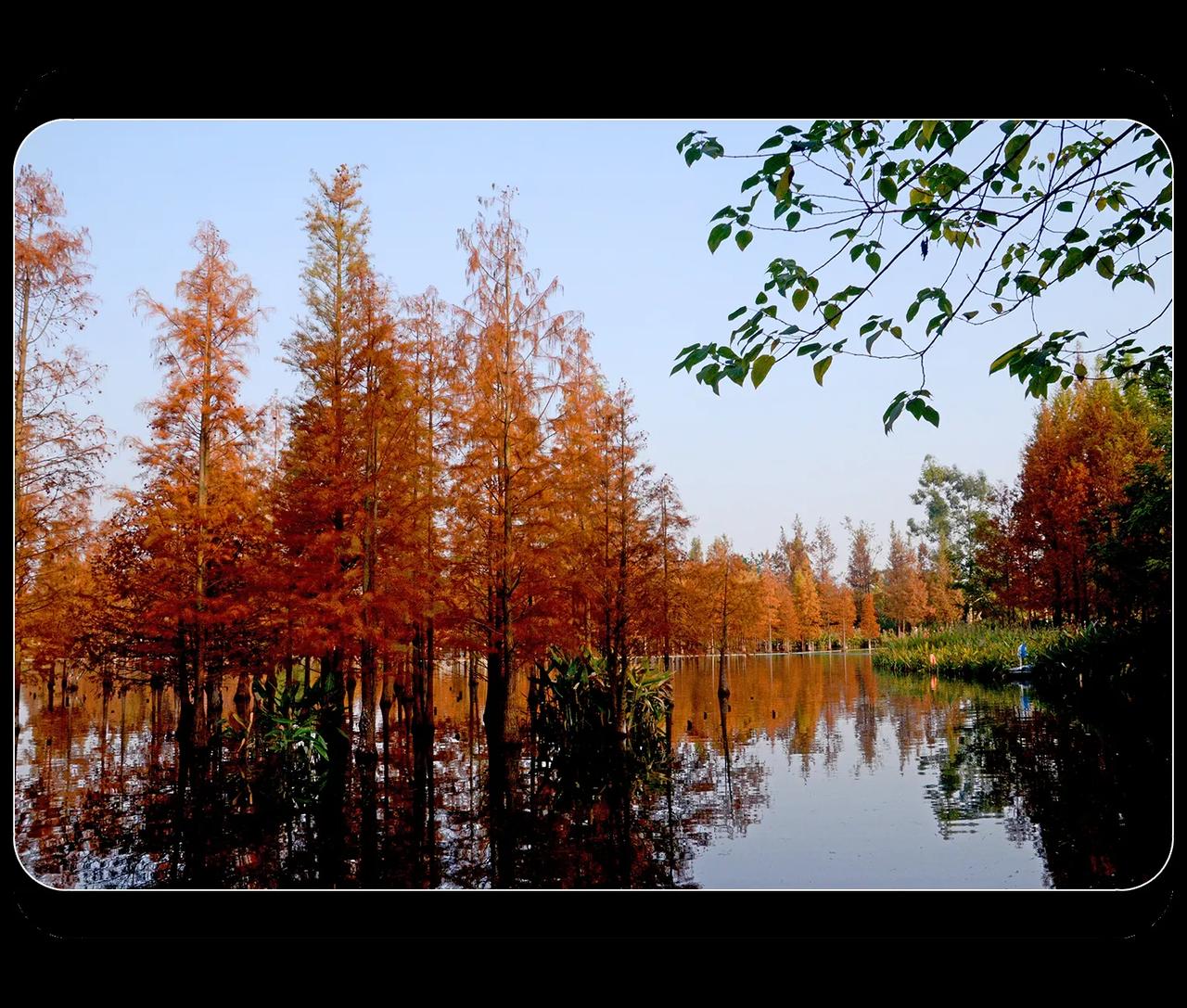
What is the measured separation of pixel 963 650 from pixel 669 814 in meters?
8.99

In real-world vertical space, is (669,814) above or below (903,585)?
below

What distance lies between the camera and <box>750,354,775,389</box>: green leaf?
5.64 ft

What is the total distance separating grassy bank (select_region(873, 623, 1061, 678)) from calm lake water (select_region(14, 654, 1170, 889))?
2790 millimetres

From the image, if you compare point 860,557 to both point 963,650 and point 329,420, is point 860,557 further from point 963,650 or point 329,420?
point 329,420

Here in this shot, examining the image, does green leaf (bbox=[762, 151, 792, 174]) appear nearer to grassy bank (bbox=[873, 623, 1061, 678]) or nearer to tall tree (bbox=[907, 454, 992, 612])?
tall tree (bbox=[907, 454, 992, 612])

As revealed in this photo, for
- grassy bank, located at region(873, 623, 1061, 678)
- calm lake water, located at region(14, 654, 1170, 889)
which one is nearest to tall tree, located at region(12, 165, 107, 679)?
calm lake water, located at region(14, 654, 1170, 889)

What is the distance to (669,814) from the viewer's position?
4.77 meters

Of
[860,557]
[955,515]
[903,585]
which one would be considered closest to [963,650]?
[903,585]

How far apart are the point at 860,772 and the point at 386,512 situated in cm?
433

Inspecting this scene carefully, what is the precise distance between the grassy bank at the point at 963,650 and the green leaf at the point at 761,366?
9647 mm

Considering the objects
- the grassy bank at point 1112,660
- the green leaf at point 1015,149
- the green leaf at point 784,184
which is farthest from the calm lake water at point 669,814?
the green leaf at point 1015,149
